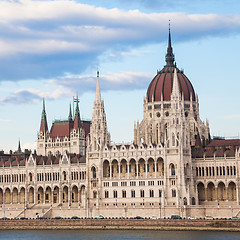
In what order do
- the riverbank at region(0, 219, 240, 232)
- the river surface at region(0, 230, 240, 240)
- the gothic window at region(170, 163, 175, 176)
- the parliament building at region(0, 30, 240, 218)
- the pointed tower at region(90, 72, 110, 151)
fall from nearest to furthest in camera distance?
the river surface at region(0, 230, 240, 240)
the riverbank at region(0, 219, 240, 232)
the parliament building at region(0, 30, 240, 218)
the gothic window at region(170, 163, 175, 176)
the pointed tower at region(90, 72, 110, 151)

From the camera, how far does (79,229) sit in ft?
530

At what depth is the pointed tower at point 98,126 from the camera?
18850cm

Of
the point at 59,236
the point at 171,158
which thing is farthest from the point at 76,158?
the point at 59,236

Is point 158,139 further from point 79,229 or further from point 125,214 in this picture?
point 79,229

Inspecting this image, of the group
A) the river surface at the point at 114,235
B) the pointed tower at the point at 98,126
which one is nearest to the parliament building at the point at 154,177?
the pointed tower at the point at 98,126

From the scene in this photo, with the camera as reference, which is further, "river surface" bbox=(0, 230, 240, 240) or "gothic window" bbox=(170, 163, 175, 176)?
"gothic window" bbox=(170, 163, 175, 176)

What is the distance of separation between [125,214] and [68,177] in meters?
26.3

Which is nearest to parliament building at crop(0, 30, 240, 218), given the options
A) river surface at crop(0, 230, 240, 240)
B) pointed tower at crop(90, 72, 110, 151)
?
pointed tower at crop(90, 72, 110, 151)

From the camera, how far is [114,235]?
147750 mm

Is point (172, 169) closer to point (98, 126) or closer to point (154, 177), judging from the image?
point (154, 177)

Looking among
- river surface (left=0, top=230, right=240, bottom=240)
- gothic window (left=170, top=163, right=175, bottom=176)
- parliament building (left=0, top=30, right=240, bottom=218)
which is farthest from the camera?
gothic window (left=170, top=163, right=175, bottom=176)

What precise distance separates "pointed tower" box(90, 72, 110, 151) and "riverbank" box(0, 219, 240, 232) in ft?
91.1

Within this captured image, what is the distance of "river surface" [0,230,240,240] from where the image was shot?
141 meters

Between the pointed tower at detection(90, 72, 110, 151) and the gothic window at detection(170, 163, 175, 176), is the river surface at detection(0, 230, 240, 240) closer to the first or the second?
the gothic window at detection(170, 163, 175, 176)
